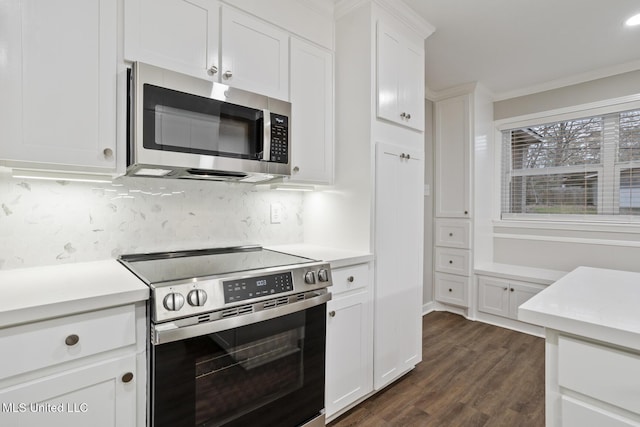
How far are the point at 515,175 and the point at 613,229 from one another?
40.6 inches

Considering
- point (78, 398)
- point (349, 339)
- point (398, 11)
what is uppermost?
point (398, 11)

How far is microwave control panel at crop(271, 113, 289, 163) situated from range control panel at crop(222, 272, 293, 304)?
1.99 ft

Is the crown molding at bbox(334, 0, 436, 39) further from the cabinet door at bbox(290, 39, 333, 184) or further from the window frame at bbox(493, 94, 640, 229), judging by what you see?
the window frame at bbox(493, 94, 640, 229)

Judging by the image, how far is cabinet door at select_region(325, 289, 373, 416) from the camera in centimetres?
172

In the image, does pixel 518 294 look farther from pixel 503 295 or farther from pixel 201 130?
pixel 201 130

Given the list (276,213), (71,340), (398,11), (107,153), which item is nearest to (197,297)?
(71,340)

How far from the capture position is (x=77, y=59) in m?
1.22

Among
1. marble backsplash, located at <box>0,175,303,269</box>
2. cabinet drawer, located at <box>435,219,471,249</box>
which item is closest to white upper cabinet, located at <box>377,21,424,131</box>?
marble backsplash, located at <box>0,175,303,269</box>

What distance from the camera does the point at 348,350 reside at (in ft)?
5.92

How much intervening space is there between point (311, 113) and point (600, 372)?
1.70 m

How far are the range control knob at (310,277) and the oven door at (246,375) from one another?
0.14m

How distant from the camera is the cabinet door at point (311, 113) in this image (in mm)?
1878

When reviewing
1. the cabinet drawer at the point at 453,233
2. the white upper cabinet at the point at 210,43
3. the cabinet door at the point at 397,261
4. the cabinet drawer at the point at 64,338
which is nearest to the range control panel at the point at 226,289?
the cabinet drawer at the point at 64,338

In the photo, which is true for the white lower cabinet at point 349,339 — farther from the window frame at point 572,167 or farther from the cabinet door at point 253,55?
the window frame at point 572,167
